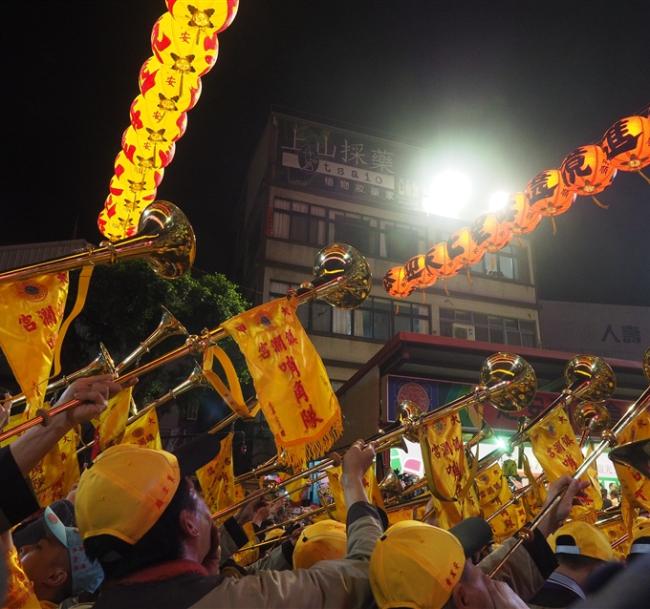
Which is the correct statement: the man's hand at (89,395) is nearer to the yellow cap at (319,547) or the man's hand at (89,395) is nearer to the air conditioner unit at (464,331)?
the yellow cap at (319,547)

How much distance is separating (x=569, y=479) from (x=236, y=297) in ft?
46.2

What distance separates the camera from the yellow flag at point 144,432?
20.2ft

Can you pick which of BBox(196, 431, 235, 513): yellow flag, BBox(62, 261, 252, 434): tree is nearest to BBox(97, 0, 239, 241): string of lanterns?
BBox(62, 261, 252, 434): tree

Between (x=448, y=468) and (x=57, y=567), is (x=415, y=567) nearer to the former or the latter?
(x=57, y=567)

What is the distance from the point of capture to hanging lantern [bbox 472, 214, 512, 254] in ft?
40.1

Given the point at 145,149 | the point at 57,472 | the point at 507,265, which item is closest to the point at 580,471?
the point at 57,472

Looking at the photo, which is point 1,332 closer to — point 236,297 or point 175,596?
point 175,596

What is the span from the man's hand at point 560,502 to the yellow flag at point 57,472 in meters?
4.17

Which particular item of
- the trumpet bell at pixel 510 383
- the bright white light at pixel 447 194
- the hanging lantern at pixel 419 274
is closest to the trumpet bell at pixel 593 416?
the trumpet bell at pixel 510 383

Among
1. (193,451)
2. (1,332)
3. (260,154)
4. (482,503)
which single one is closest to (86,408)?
(193,451)

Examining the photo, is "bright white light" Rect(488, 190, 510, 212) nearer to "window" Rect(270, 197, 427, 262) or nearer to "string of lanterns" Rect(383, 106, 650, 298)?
"string of lanterns" Rect(383, 106, 650, 298)

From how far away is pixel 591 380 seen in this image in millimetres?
6762

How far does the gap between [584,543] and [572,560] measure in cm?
13

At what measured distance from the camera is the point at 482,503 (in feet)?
22.9
